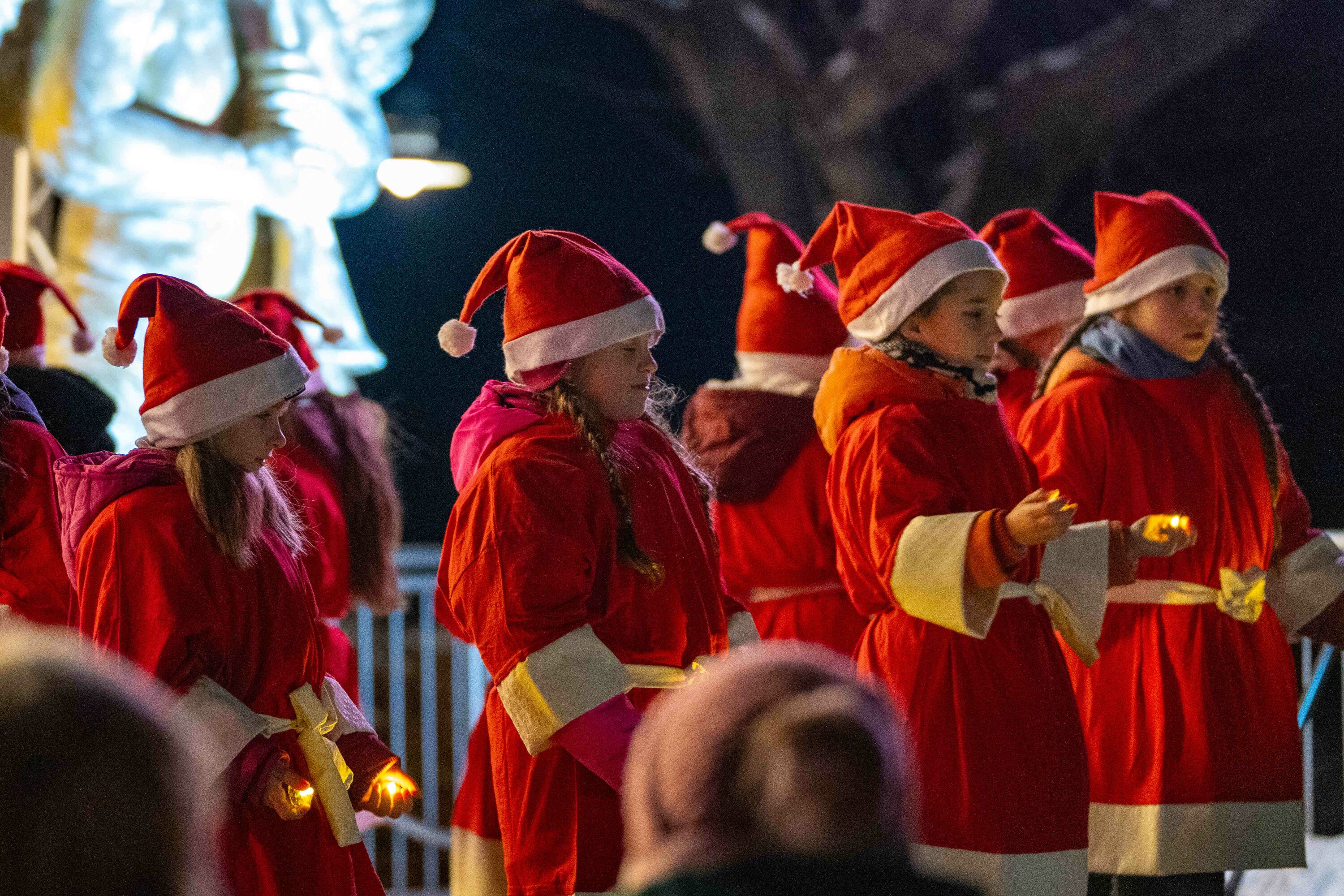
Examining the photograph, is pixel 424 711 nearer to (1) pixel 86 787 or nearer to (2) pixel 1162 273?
(2) pixel 1162 273

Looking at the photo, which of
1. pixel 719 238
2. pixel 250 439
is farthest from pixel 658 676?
pixel 719 238

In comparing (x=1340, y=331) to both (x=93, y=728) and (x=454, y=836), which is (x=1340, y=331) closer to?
(x=454, y=836)

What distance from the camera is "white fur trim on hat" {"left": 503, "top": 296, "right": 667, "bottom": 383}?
234 cm

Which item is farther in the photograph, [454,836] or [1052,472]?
[1052,472]

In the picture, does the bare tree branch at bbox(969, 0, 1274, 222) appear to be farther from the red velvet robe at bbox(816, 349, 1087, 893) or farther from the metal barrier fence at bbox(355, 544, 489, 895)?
the red velvet robe at bbox(816, 349, 1087, 893)

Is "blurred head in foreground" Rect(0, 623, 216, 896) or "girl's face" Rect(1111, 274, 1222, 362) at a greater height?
"girl's face" Rect(1111, 274, 1222, 362)

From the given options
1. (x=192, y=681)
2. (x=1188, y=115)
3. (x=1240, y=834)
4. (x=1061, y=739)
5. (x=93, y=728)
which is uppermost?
(x=1188, y=115)

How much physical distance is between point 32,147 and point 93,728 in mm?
4950

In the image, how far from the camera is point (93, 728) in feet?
3.82

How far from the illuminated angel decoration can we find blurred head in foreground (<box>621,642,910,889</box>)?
416 cm

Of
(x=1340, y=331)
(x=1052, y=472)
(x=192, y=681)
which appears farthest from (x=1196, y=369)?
(x=1340, y=331)

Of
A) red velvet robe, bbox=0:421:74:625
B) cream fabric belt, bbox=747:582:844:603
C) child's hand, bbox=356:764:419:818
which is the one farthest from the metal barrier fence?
child's hand, bbox=356:764:419:818

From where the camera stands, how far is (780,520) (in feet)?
12.2

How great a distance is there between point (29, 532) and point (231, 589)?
0.72 metres
